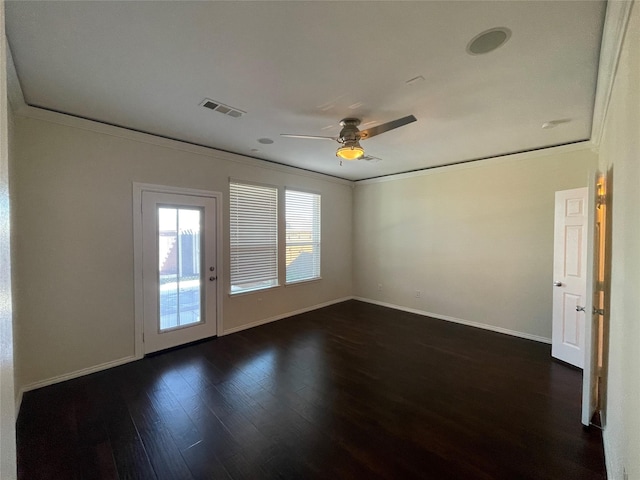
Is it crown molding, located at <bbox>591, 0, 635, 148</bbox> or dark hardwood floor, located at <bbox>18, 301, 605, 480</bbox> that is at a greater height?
crown molding, located at <bbox>591, 0, 635, 148</bbox>

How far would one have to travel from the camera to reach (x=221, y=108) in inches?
106

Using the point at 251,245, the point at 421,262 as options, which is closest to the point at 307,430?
the point at 251,245

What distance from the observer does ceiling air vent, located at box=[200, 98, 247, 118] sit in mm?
2578

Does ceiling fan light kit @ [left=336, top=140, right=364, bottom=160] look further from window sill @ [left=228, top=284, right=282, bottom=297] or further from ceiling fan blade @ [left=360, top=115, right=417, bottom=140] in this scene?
window sill @ [left=228, top=284, right=282, bottom=297]

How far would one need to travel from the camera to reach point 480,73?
2.10 meters

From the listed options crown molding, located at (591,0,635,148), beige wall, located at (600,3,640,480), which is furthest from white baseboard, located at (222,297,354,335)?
crown molding, located at (591,0,635,148)

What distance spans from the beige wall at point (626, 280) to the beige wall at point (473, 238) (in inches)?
92.0

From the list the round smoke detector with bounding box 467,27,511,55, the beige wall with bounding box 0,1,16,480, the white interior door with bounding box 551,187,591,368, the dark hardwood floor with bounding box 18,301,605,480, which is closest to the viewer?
the beige wall with bounding box 0,1,16,480

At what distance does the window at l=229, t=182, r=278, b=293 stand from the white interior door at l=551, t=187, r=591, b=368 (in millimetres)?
4005

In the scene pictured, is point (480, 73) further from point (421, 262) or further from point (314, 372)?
point (421, 262)

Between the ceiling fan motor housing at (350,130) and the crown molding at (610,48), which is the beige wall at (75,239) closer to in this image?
the ceiling fan motor housing at (350,130)

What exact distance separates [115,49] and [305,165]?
3.26 metres

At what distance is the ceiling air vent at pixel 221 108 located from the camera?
102 inches

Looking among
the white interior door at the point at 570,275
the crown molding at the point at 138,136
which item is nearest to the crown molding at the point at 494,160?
the white interior door at the point at 570,275
